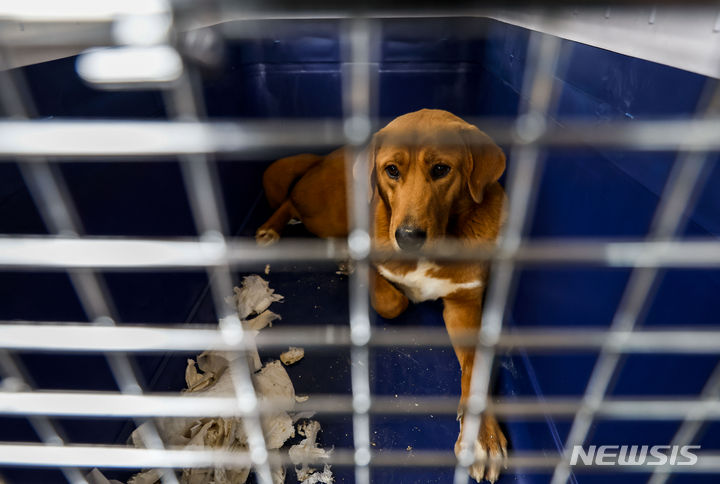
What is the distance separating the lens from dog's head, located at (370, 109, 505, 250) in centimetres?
86

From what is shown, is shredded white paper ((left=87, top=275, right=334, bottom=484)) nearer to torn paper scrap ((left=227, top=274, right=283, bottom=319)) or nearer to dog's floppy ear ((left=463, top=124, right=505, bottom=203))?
torn paper scrap ((left=227, top=274, right=283, bottom=319))

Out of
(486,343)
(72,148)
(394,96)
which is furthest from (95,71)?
(394,96)

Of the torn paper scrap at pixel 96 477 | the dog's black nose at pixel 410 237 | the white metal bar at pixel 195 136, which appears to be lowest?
the torn paper scrap at pixel 96 477

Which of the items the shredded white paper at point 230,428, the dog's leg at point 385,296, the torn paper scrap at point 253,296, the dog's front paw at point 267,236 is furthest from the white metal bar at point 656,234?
the dog's front paw at point 267,236

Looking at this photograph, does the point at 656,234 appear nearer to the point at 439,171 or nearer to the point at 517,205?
the point at 517,205

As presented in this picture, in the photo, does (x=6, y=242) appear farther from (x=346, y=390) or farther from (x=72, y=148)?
(x=346, y=390)

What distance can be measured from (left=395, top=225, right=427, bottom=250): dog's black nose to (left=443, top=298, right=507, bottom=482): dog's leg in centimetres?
20

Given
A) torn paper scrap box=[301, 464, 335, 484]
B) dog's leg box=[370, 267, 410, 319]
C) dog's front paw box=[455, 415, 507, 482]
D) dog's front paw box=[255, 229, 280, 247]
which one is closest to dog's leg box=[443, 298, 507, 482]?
dog's front paw box=[455, 415, 507, 482]

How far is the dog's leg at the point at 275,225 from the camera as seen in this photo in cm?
171

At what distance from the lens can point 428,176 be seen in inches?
36.3

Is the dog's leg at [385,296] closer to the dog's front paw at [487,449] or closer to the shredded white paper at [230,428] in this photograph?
the shredded white paper at [230,428]

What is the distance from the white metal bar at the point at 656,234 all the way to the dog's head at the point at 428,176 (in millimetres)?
373

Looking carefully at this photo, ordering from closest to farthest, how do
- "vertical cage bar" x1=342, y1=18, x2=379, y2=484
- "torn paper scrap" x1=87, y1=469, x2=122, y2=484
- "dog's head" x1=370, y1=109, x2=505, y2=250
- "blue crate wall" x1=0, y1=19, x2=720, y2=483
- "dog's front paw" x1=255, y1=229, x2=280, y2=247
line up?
"vertical cage bar" x1=342, y1=18, x2=379, y2=484 → "blue crate wall" x1=0, y1=19, x2=720, y2=483 → "torn paper scrap" x1=87, y1=469, x2=122, y2=484 → "dog's head" x1=370, y1=109, x2=505, y2=250 → "dog's front paw" x1=255, y1=229, x2=280, y2=247

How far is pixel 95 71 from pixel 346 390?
1.03 meters
